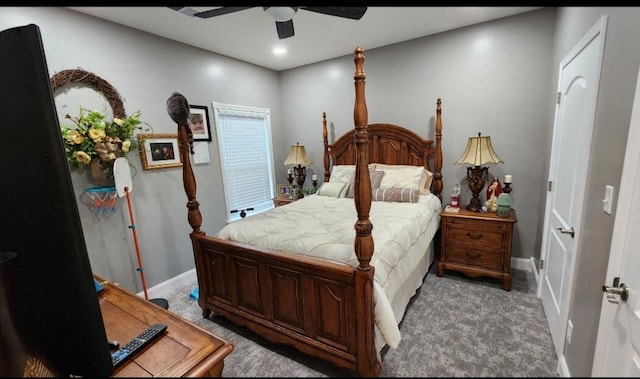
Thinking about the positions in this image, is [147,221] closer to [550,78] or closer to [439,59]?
[439,59]

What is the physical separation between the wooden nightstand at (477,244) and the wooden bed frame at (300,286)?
167 centimetres

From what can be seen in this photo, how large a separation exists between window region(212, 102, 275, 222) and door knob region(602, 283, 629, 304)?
1967mm

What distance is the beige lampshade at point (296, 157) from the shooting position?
145 inches

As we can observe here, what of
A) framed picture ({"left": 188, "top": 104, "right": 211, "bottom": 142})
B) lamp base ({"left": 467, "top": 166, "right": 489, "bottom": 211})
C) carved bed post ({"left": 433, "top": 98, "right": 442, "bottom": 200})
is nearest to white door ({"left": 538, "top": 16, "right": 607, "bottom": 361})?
lamp base ({"left": 467, "top": 166, "right": 489, "bottom": 211})

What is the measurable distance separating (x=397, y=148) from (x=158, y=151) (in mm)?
2628

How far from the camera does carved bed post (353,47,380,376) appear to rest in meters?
1.27

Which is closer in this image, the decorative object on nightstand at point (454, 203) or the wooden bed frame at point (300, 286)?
the wooden bed frame at point (300, 286)

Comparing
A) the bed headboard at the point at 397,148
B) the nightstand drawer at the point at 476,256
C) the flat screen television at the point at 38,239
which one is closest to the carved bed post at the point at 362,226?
the flat screen television at the point at 38,239

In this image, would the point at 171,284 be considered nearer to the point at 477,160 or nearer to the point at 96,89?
the point at 96,89

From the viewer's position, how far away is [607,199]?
3.53 ft

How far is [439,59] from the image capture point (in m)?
3.06

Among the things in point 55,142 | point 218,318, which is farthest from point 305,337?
point 55,142

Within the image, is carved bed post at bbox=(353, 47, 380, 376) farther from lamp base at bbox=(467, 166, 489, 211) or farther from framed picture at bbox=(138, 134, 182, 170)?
lamp base at bbox=(467, 166, 489, 211)

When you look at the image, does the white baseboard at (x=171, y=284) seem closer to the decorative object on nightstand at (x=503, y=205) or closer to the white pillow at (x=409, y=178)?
the white pillow at (x=409, y=178)
